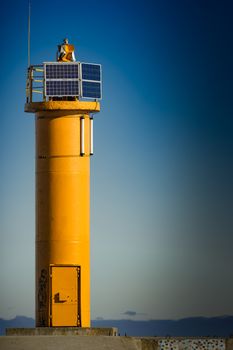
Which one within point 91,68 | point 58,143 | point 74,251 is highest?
point 91,68

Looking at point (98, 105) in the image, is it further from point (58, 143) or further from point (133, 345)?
point (133, 345)

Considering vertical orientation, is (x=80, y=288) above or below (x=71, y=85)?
below

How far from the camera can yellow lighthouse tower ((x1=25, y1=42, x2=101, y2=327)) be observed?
3894cm

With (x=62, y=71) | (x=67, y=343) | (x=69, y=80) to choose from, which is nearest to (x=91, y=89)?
(x=69, y=80)

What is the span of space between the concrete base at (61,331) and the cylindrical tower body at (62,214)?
114cm

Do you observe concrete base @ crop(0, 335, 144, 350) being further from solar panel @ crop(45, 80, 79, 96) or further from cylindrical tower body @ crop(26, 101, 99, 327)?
solar panel @ crop(45, 80, 79, 96)

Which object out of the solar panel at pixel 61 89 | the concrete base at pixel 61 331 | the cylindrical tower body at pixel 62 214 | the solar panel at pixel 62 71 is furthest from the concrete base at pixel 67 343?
the solar panel at pixel 62 71

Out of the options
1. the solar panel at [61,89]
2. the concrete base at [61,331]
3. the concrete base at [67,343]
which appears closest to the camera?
the concrete base at [67,343]

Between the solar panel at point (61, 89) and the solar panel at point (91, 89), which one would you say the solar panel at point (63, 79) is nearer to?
the solar panel at point (61, 89)

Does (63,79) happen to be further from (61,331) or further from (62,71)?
(61,331)

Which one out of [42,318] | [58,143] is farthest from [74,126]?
[42,318]

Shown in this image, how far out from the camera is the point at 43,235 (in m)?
39.2

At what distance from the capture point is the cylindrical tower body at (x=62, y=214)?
38906mm

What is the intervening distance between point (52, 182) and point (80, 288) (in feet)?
11.4
